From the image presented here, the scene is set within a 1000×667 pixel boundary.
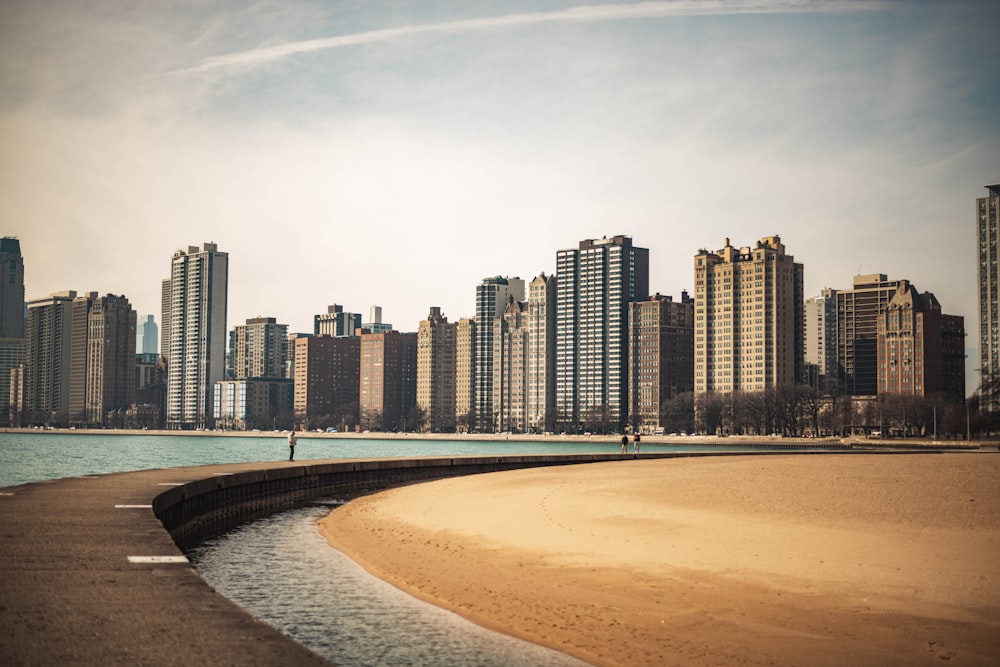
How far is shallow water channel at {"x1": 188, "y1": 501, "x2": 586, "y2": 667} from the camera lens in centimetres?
1697

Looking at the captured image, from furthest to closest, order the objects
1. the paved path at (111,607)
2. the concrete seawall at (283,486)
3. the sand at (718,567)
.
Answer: the concrete seawall at (283,486) → the sand at (718,567) → the paved path at (111,607)

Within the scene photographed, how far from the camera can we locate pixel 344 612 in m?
20.9

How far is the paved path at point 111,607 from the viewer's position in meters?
12.5

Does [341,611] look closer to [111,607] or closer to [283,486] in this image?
[111,607]

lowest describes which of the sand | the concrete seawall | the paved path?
the concrete seawall

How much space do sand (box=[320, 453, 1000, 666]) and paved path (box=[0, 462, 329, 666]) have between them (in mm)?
5812

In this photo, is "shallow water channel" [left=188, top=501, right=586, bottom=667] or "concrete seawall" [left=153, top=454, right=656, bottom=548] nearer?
"shallow water channel" [left=188, top=501, right=586, bottom=667]

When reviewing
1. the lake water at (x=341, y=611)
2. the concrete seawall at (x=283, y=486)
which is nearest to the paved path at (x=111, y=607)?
the lake water at (x=341, y=611)

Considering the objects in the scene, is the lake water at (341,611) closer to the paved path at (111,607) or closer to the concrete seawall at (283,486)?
the concrete seawall at (283,486)

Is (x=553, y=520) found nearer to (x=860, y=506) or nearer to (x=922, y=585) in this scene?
(x=860, y=506)

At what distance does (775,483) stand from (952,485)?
24.0 feet

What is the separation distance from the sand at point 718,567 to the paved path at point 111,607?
581cm

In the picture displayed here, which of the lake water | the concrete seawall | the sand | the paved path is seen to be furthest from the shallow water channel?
the concrete seawall

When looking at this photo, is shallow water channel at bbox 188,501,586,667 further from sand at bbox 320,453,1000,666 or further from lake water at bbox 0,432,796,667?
sand at bbox 320,453,1000,666
